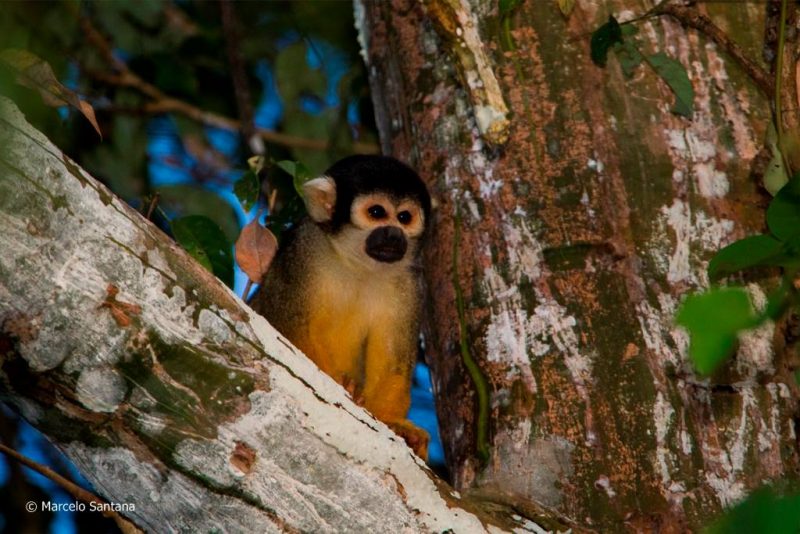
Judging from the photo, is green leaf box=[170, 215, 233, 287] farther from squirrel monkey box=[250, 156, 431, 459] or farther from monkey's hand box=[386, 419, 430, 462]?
monkey's hand box=[386, 419, 430, 462]

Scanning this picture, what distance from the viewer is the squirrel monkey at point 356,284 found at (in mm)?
4023

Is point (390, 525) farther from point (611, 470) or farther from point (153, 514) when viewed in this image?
point (611, 470)

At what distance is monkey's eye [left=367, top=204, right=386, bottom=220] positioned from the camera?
4121 mm

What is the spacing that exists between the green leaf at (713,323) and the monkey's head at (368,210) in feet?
7.56

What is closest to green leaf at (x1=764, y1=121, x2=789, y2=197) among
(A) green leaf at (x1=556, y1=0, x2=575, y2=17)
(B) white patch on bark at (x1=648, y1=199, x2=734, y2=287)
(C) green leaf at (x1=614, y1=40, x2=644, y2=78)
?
(B) white patch on bark at (x1=648, y1=199, x2=734, y2=287)

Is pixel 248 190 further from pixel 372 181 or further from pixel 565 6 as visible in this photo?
pixel 565 6

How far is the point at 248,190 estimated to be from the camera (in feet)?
12.2

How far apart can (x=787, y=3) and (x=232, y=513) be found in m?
2.35

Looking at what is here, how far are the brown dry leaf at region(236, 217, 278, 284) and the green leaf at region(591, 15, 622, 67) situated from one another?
Answer: 125 cm

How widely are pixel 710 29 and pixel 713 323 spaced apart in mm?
2112

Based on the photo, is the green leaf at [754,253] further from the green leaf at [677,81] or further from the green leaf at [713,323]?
the green leaf at [677,81]

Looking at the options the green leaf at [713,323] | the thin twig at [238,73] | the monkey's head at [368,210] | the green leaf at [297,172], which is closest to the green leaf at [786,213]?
the green leaf at [713,323]

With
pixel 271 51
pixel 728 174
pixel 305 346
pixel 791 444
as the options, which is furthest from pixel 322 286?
pixel 271 51

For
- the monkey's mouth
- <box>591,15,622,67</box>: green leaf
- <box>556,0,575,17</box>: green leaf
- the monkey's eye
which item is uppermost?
<box>556,0,575,17</box>: green leaf
